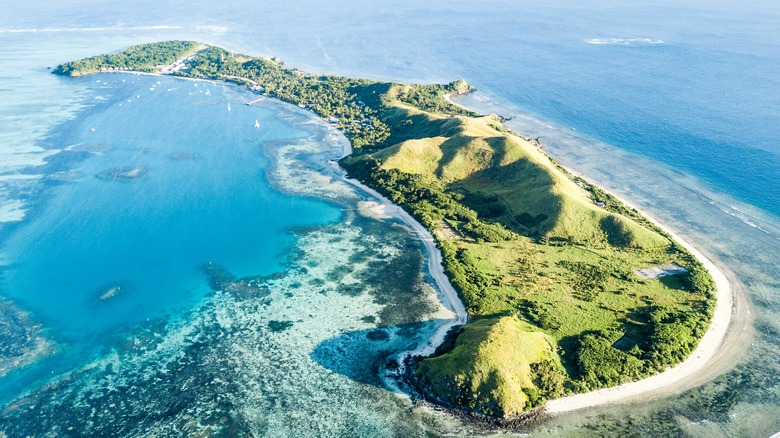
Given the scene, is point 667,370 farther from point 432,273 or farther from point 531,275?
point 432,273

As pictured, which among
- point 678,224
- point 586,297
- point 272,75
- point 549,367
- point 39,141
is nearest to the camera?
point 549,367

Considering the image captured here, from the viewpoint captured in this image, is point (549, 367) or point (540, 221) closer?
point (549, 367)

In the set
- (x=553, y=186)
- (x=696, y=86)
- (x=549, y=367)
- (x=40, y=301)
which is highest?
(x=696, y=86)

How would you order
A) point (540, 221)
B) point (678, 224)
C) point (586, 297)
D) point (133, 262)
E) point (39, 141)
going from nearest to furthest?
point (586, 297) < point (133, 262) < point (540, 221) < point (678, 224) < point (39, 141)

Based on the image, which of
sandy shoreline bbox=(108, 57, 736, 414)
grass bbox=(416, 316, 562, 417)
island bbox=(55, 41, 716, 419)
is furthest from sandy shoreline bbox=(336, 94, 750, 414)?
Answer: grass bbox=(416, 316, 562, 417)

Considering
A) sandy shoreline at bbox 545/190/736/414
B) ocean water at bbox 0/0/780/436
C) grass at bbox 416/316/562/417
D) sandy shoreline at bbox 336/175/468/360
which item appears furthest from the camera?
sandy shoreline at bbox 336/175/468/360

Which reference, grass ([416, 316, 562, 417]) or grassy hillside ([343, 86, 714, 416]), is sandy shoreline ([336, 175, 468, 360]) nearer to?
grassy hillside ([343, 86, 714, 416])

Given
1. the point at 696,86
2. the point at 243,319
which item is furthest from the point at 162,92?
the point at 696,86

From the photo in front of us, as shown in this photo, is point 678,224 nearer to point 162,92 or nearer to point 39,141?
point 39,141

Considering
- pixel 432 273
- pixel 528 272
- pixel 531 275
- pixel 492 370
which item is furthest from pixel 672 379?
pixel 432 273
